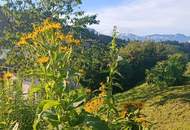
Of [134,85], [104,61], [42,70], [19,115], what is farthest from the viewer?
[134,85]

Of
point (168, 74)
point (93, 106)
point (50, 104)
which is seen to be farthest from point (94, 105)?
point (168, 74)

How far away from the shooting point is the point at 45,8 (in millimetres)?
28125

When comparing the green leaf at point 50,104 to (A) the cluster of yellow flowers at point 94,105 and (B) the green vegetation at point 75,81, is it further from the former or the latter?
(A) the cluster of yellow flowers at point 94,105

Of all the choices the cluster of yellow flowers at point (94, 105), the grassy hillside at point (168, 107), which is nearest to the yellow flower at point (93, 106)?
the cluster of yellow flowers at point (94, 105)

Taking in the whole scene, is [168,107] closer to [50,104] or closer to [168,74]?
[168,74]

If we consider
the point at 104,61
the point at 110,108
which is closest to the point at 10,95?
the point at 110,108

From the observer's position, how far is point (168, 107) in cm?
1662

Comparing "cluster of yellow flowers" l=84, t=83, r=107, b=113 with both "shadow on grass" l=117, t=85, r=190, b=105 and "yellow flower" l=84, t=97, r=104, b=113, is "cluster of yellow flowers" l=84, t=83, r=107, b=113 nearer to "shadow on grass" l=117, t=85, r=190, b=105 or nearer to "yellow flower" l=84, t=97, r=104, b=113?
"yellow flower" l=84, t=97, r=104, b=113

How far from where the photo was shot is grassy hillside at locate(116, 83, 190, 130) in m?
14.1

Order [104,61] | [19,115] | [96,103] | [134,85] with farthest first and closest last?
[134,85] → [104,61] → [19,115] → [96,103]

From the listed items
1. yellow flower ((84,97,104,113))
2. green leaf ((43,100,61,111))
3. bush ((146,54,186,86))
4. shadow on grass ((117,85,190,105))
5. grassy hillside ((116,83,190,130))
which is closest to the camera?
green leaf ((43,100,61,111))

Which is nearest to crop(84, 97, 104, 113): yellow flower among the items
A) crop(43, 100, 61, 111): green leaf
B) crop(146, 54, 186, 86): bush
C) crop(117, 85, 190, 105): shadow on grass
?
crop(43, 100, 61, 111): green leaf

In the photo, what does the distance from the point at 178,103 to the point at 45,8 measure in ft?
44.7

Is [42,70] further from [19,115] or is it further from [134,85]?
[134,85]
